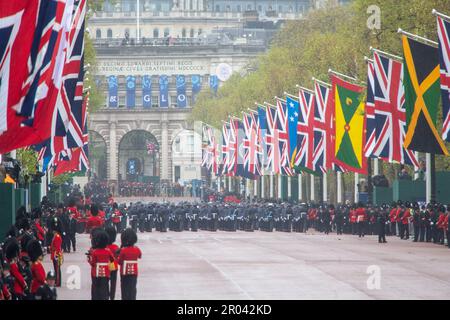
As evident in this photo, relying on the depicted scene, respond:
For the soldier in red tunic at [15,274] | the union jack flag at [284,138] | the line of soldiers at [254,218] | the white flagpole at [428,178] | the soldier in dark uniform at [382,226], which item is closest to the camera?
the soldier in red tunic at [15,274]

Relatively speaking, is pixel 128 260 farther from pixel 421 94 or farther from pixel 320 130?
pixel 320 130

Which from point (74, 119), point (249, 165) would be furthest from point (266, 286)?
point (249, 165)

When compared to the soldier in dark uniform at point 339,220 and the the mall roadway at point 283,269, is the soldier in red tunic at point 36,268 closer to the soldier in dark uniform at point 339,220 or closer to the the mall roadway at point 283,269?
the the mall roadway at point 283,269

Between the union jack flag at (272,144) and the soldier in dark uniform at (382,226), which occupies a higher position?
the union jack flag at (272,144)

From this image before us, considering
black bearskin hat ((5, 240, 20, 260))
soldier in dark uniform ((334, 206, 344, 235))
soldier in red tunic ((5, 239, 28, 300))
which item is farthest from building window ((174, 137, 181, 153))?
soldier in red tunic ((5, 239, 28, 300))

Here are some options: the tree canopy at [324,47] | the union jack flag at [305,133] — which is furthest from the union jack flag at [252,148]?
the union jack flag at [305,133]

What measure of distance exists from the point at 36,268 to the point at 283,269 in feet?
47.6

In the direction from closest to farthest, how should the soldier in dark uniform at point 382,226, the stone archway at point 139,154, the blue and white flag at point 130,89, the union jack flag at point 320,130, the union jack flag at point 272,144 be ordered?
the soldier in dark uniform at point 382,226 < the union jack flag at point 320,130 < the union jack flag at point 272,144 < the blue and white flag at point 130,89 < the stone archway at point 139,154

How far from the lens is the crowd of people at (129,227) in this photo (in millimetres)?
28344

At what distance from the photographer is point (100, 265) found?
3039 centimetres

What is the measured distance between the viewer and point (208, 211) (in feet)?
249

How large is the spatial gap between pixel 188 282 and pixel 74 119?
10.4 meters

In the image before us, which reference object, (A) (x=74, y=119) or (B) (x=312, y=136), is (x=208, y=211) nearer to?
(B) (x=312, y=136)

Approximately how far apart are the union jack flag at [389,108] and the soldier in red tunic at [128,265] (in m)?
28.2
